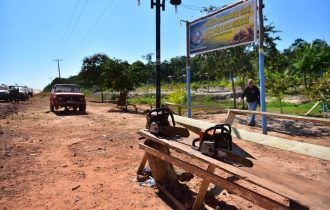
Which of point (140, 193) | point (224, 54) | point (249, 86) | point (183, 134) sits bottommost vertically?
point (140, 193)

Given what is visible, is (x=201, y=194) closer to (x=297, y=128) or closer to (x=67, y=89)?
(x=297, y=128)

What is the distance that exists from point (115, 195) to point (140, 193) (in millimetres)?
412

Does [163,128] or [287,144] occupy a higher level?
[163,128]

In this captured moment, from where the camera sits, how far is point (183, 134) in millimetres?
5895

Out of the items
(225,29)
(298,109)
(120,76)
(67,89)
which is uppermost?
(225,29)

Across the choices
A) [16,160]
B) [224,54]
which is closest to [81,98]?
[224,54]

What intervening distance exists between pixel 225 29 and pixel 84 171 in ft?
25.0

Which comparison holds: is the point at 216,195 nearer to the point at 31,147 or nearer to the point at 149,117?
the point at 149,117

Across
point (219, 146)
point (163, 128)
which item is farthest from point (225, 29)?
point (219, 146)

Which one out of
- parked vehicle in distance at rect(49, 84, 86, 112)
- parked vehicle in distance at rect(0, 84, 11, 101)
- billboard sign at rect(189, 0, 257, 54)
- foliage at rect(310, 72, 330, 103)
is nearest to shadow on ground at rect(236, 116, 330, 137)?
foliage at rect(310, 72, 330, 103)

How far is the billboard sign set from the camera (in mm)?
10969

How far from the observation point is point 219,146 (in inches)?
172

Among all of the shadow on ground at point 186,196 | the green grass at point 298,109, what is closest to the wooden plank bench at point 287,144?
the shadow on ground at point 186,196

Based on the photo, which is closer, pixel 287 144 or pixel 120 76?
pixel 287 144
